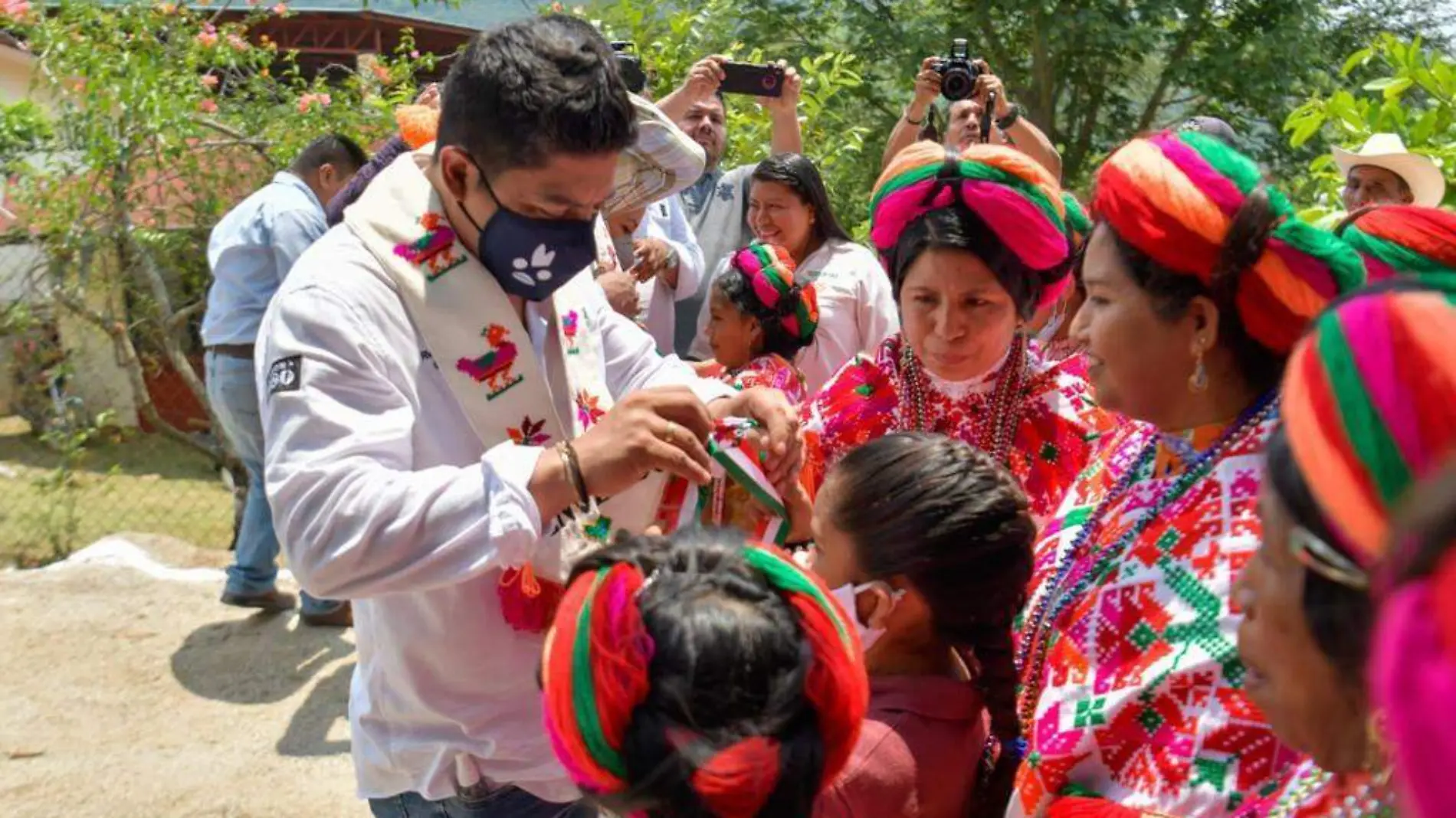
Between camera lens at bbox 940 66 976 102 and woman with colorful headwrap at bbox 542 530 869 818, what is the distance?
3.25 m

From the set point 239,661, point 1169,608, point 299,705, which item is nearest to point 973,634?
point 1169,608

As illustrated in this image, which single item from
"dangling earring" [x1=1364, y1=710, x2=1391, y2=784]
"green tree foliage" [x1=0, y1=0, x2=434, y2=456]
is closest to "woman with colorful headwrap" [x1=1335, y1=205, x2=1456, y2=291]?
"dangling earring" [x1=1364, y1=710, x2=1391, y2=784]

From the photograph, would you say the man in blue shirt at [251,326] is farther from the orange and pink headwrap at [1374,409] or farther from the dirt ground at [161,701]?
the orange and pink headwrap at [1374,409]

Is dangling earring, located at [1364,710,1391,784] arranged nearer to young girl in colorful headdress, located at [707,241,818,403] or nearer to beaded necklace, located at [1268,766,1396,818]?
beaded necklace, located at [1268,766,1396,818]

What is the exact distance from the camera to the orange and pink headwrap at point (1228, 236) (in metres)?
1.71

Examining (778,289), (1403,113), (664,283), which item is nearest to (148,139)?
(664,283)

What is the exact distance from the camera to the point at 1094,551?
190cm

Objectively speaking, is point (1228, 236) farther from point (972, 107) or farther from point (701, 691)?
point (972, 107)

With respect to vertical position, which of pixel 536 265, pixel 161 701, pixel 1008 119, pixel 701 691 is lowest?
pixel 161 701

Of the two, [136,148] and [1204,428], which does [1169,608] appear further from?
[136,148]

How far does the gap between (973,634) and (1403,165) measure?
10.6 feet

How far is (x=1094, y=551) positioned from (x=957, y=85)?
286 centimetres

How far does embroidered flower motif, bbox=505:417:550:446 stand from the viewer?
2.07 meters

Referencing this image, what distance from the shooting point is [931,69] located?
4.52 m
